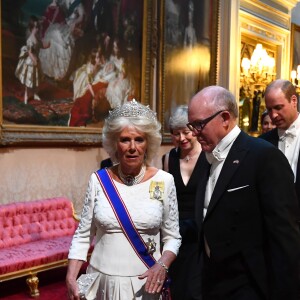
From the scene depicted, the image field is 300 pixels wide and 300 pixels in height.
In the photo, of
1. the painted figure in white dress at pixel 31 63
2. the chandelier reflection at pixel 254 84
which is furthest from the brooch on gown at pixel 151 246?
the chandelier reflection at pixel 254 84

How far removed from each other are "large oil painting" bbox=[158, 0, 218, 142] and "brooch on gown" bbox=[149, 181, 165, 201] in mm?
5199

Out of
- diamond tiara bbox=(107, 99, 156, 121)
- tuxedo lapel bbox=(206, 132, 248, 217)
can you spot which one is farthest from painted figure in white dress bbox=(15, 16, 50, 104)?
tuxedo lapel bbox=(206, 132, 248, 217)

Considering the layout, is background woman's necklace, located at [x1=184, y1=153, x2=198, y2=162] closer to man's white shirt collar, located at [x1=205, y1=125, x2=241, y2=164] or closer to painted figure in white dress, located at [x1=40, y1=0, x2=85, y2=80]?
man's white shirt collar, located at [x1=205, y1=125, x2=241, y2=164]

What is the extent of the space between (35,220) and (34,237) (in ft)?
0.77

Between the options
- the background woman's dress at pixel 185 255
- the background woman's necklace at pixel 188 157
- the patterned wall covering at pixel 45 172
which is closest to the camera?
the background woman's dress at pixel 185 255

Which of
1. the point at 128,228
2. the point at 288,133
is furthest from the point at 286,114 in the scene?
the point at 128,228

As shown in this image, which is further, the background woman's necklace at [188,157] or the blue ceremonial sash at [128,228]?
the background woman's necklace at [188,157]

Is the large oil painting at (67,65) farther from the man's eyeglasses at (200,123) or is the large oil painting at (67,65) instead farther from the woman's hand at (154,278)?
the man's eyeglasses at (200,123)

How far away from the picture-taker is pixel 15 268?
4.89 meters

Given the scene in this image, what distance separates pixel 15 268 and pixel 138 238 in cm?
307

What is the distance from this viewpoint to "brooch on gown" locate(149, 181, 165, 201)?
2.40m

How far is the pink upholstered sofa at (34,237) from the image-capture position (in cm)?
497

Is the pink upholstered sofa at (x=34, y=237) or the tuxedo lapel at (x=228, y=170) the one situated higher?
the tuxedo lapel at (x=228, y=170)

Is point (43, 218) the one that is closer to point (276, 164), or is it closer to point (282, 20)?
point (276, 164)
